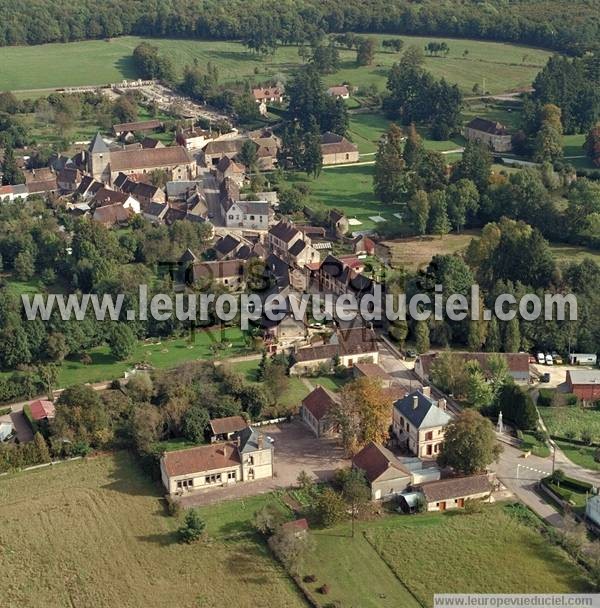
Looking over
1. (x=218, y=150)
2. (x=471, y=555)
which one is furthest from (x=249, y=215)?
(x=471, y=555)

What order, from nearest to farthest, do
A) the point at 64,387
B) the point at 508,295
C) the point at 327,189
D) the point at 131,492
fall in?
1. the point at 131,492
2. the point at 64,387
3. the point at 508,295
4. the point at 327,189

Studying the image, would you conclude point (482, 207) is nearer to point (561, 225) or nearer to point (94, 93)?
point (561, 225)

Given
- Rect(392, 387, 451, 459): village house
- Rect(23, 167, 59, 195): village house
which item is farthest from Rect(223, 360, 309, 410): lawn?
Rect(23, 167, 59, 195): village house

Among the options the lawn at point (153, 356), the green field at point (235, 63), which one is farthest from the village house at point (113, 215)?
the green field at point (235, 63)

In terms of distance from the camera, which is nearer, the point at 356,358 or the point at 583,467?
the point at 583,467

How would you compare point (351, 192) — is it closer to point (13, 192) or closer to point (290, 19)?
point (13, 192)

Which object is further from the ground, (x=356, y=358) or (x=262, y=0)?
(x=262, y=0)

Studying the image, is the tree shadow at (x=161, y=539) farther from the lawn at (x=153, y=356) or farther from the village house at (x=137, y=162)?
the village house at (x=137, y=162)

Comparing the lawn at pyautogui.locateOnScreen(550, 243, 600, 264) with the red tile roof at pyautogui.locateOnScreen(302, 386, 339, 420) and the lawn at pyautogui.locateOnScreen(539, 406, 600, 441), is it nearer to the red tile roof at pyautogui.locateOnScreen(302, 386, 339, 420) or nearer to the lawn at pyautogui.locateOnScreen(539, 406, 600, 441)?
the lawn at pyautogui.locateOnScreen(539, 406, 600, 441)

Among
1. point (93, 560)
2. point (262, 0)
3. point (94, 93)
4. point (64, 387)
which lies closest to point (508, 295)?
point (64, 387)
